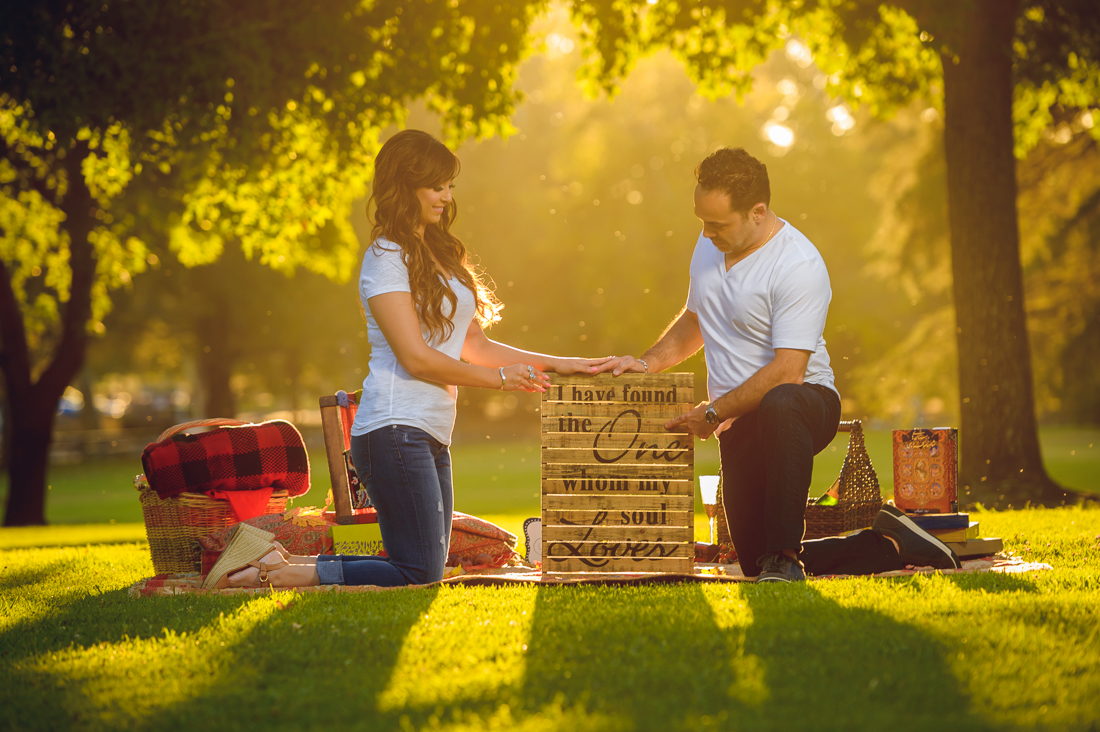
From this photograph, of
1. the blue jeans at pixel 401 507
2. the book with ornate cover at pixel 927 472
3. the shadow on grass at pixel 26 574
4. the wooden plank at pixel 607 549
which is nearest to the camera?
the blue jeans at pixel 401 507

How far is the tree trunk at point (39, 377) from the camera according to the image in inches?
567

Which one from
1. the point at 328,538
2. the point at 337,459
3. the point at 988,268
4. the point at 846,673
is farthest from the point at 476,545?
the point at 988,268

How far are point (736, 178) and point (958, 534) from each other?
7.52 ft

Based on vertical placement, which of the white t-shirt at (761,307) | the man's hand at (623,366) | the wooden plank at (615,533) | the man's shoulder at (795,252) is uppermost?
the man's shoulder at (795,252)

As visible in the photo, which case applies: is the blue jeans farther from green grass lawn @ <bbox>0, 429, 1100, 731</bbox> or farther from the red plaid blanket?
the red plaid blanket

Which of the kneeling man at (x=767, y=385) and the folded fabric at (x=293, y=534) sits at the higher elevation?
the kneeling man at (x=767, y=385)

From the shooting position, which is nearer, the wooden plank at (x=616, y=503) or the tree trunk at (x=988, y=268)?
the wooden plank at (x=616, y=503)

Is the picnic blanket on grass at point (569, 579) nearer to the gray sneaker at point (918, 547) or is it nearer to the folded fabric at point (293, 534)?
the gray sneaker at point (918, 547)

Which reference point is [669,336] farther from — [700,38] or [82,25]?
[82,25]

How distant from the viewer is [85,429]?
4094cm

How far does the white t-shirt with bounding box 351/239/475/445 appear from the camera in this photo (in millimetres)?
4691

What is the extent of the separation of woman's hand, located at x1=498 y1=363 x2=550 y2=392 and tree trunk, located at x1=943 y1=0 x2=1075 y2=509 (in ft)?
20.2

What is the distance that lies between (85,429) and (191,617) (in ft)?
134

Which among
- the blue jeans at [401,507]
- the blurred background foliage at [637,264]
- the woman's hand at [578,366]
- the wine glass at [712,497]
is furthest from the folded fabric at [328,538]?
the blurred background foliage at [637,264]
